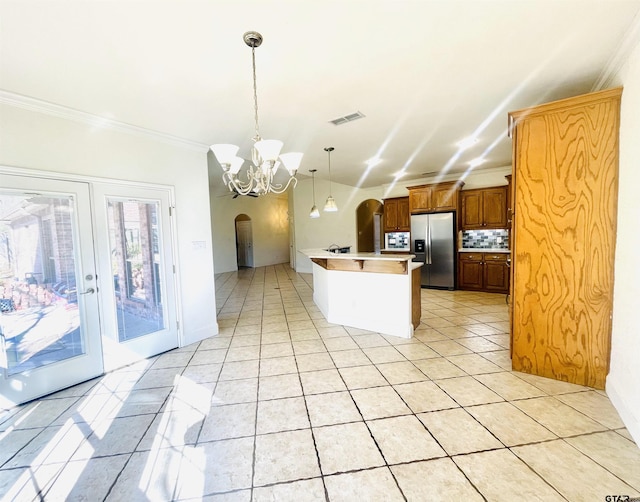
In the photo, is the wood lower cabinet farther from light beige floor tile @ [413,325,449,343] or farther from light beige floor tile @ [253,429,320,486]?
light beige floor tile @ [253,429,320,486]

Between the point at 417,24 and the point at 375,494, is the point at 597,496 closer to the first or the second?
the point at 375,494

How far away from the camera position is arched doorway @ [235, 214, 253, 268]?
11.2 m

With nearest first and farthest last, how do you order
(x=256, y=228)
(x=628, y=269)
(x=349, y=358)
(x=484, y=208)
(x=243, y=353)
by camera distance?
(x=628, y=269), (x=349, y=358), (x=243, y=353), (x=484, y=208), (x=256, y=228)

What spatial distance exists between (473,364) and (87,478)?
3178 mm

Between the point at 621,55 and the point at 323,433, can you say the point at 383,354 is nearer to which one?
the point at 323,433

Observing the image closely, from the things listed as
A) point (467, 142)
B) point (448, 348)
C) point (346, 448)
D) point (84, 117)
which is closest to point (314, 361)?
point (346, 448)

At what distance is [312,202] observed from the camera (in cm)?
895

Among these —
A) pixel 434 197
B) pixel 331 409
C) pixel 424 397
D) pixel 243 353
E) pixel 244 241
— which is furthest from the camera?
pixel 244 241

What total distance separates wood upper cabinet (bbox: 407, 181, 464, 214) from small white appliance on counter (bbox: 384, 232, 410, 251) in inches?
34.0

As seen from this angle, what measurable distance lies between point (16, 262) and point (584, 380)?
4.99m

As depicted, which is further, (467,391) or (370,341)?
(370,341)

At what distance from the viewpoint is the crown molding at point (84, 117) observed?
7.58 feet

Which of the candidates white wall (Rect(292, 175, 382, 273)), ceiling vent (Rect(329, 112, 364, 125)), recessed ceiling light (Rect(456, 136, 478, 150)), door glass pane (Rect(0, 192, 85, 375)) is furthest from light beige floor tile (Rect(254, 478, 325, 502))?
white wall (Rect(292, 175, 382, 273))

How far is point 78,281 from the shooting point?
274 centimetres
